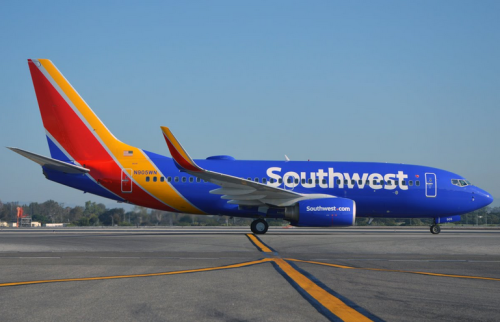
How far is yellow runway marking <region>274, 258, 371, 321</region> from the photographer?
5531mm

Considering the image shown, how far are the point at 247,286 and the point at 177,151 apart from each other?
14.9 meters

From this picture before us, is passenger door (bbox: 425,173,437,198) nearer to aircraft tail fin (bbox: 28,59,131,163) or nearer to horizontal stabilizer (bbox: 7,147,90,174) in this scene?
aircraft tail fin (bbox: 28,59,131,163)

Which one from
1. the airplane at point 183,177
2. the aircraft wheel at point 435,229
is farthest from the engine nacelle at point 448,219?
the airplane at point 183,177

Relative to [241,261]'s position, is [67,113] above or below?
above

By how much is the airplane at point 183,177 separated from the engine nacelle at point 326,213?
560 mm

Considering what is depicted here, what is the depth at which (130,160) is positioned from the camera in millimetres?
25734

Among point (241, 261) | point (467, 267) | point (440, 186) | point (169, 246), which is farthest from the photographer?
point (440, 186)

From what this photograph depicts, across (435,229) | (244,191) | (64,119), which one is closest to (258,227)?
(244,191)

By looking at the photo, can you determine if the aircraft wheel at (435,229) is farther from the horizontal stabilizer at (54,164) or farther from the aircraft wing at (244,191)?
the horizontal stabilizer at (54,164)

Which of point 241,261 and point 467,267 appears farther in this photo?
point 241,261

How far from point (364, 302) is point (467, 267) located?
18.6 ft

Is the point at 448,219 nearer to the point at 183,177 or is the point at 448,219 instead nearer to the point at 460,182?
the point at 460,182

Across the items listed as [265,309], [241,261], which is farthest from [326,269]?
[265,309]

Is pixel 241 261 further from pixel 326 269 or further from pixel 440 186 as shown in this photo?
pixel 440 186
